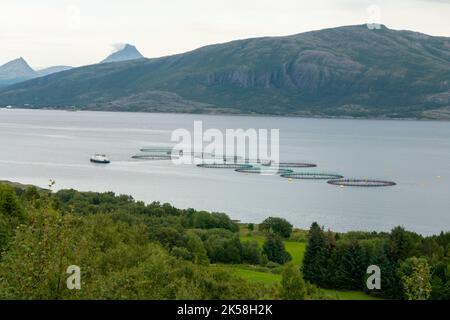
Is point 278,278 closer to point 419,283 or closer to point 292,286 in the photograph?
point 292,286

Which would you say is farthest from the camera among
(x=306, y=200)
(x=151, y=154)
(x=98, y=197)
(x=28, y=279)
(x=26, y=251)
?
(x=151, y=154)

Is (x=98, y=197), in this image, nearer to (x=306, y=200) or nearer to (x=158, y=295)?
(x=306, y=200)

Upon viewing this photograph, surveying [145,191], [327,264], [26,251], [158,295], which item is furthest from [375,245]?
[145,191]

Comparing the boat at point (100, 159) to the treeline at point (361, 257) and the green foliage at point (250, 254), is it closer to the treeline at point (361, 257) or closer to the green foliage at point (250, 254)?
the green foliage at point (250, 254)

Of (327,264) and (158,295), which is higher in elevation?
(158,295)

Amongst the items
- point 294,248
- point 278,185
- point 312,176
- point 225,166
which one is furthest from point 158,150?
point 294,248
